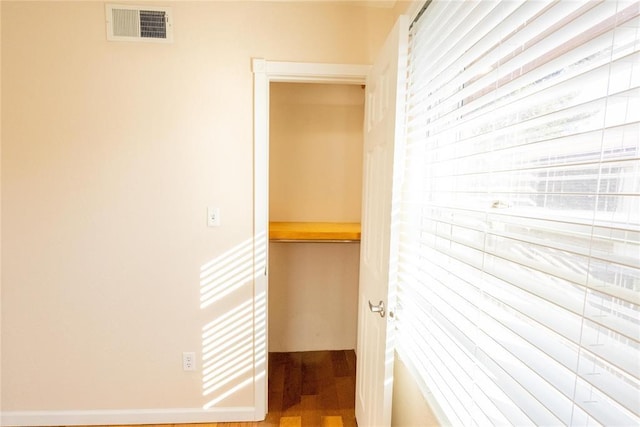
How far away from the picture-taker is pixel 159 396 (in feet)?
5.90

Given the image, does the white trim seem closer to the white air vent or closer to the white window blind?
the white window blind

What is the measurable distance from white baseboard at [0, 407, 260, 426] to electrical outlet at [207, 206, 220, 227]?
1.13 meters

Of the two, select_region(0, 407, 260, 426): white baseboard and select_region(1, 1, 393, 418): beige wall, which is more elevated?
select_region(1, 1, 393, 418): beige wall

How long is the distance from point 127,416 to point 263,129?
188cm

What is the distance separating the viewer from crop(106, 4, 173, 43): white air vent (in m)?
1.58

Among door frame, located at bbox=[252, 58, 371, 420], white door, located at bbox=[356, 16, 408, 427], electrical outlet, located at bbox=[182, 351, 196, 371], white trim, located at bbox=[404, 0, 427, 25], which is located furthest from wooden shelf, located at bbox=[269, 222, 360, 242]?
white trim, located at bbox=[404, 0, 427, 25]

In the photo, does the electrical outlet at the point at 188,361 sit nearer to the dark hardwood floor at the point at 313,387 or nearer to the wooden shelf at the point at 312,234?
the dark hardwood floor at the point at 313,387

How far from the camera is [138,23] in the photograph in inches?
62.5

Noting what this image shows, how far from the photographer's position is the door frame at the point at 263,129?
1648 millimetres

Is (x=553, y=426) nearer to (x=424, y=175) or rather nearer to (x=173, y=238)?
(x=424, y=175)

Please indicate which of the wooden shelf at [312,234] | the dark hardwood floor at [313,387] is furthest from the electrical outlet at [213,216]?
the dark hardwood floor at [313,387]

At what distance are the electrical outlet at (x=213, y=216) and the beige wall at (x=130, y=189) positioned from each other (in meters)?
0.03

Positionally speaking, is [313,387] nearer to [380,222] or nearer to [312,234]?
[312,234]

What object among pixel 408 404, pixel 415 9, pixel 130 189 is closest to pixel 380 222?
pixel 408 404
